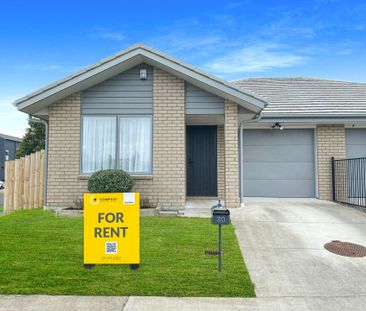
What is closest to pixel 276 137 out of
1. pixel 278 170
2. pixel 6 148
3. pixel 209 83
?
pixel 278 170

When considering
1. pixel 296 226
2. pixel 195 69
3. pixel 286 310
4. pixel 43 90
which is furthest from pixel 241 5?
pixel 286 310

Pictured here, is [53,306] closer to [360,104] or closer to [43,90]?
[43,90]

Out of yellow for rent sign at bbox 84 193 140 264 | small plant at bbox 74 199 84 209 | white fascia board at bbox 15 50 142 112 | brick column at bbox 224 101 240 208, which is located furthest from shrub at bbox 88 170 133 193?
yellow for rent sign at bbox 84 193 140 264

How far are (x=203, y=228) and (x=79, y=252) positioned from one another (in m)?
2.76

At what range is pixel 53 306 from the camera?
3.78 metres

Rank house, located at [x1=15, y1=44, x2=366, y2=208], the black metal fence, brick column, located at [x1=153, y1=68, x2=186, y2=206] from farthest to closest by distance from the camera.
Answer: the black metal fence, brick column, located at [x1=153, y1=68, x2=186, y2=206], house, located at [x1=15, y1=44, x2=366, y2=208]

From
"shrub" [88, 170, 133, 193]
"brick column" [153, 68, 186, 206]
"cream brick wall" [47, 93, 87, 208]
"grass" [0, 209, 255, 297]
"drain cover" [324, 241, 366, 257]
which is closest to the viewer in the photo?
"grass" [0, 209, 255, 297]

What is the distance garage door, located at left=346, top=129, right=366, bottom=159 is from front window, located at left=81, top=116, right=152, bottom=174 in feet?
23.8

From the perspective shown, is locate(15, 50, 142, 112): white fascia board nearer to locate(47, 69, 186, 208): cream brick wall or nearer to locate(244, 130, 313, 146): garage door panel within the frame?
locate(47, 69, 186, 208): cream brick wall

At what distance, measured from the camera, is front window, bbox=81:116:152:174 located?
378 inches

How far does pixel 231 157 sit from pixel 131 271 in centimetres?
533

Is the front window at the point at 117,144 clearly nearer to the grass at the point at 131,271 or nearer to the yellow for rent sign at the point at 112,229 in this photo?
the grass at the point at 131,271

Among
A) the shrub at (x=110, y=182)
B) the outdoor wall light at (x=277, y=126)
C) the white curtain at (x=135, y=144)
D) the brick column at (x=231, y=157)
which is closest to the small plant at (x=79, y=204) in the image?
the shrub at (x=110, y=182)

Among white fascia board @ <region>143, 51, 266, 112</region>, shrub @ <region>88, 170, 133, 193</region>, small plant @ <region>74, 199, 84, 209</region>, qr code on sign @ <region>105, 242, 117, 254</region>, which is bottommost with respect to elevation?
qr code on sign @ <region>105, 242, 117, 254</region>
